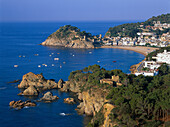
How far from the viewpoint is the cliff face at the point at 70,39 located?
81.9 meters

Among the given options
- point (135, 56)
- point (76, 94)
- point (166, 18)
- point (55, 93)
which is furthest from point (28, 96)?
point (166, 18)

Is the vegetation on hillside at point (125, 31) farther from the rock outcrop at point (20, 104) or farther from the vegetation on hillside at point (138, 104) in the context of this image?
the rock outcrop at point (20, 104)

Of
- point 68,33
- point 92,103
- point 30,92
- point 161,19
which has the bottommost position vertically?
point 30,92

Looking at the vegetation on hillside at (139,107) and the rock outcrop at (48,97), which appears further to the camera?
the rock outcrop at (48,97)

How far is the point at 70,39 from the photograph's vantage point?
85.1 meters

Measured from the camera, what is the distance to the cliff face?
81.9 m

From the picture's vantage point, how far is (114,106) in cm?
2414

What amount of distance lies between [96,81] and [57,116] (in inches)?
225

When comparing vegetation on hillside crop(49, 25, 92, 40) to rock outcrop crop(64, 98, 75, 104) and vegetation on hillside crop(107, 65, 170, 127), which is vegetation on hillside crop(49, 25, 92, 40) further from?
vegetation on hillside crop(107, 65, 170, 127)

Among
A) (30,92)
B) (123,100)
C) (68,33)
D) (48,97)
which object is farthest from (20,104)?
(68,33)

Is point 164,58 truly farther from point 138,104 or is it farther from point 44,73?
point 138,104

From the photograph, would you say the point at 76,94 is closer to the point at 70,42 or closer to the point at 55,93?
the point at 55,93

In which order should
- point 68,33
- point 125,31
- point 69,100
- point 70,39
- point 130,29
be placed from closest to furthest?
1. point 69,100
2. point 70,39
3. point 68,33
4. point 125,31
5. point 130,29

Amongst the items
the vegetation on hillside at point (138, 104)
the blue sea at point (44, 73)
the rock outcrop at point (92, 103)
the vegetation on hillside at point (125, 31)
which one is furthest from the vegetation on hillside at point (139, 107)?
the vegetation on hillside at point (125, 31)
